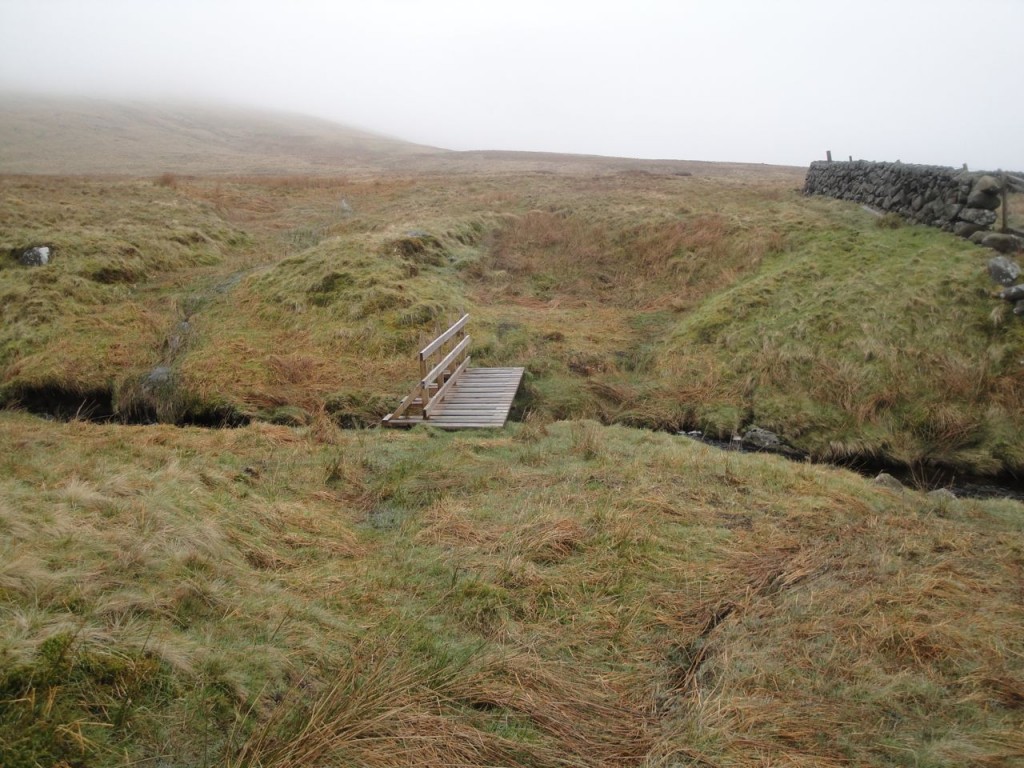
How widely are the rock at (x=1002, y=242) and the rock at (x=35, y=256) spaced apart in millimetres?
23094

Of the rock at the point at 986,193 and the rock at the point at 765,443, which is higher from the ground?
the rock at the point at 986,193

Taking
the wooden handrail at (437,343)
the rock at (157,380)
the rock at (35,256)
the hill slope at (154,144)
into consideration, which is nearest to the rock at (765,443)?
the wooden handrail at (437,343)

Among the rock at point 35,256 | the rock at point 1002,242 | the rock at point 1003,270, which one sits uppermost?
the rock at point 1002,242

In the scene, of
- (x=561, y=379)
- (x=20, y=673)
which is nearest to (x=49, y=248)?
(x=561, y=379)

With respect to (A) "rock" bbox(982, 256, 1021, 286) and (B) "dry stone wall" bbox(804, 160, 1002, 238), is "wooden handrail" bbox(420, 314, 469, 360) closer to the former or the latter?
(A) "rock" bbox(982, 256, 1021, 286)

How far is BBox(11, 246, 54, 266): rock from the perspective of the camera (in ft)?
58.2

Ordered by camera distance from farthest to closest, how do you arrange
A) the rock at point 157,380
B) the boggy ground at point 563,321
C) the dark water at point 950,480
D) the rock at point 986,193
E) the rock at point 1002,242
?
the rock at point 986,193 → the rock at point 1002,242 → the rock at point 157,380 → the boggy ground at point 563,321 → the dark water at point 950,480

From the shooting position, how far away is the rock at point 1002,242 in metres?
14.7

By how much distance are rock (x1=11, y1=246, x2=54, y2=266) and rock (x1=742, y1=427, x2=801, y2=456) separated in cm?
1788

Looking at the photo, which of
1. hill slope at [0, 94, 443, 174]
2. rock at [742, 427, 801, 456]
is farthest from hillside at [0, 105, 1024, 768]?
hill slope at [0, 94, 443, 174]

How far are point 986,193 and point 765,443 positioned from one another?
364 inches

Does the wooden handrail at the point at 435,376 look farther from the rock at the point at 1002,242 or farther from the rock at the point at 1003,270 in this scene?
the rock at the point at 1002,242

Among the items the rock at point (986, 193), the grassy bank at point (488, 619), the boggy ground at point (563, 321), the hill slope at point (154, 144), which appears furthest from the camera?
the hill slope at point (154, 144)

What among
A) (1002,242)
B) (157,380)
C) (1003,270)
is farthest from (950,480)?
(157,380)
